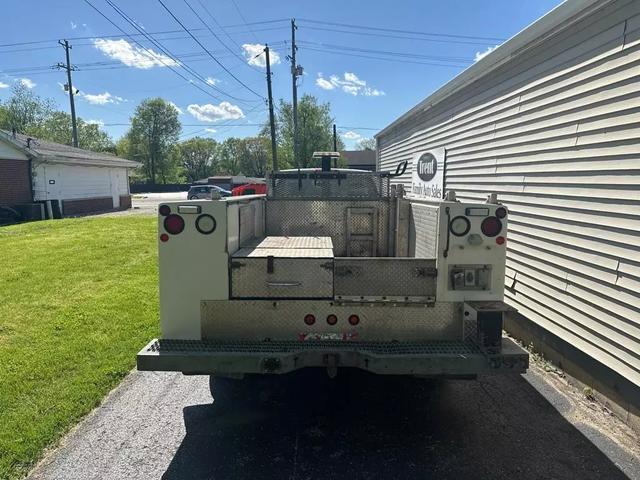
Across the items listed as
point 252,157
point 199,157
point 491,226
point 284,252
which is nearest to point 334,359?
point 284,252

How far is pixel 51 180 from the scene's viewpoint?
72.4 ft

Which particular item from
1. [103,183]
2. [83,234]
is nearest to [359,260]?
[83,234]

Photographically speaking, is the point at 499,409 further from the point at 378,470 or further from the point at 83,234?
the point at 83,234

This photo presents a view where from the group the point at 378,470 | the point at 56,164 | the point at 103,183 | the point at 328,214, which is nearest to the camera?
the point at 378,470

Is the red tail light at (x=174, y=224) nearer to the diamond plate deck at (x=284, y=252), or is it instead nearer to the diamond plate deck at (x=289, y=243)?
the diamond plate deck at (x=284, y=252)

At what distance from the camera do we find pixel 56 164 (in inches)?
881

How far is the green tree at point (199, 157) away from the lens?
96.2 meters

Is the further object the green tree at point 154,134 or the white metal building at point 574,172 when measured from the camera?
the green tree at point 154,134

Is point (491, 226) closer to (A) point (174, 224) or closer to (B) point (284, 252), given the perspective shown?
(B) point (284, 252)

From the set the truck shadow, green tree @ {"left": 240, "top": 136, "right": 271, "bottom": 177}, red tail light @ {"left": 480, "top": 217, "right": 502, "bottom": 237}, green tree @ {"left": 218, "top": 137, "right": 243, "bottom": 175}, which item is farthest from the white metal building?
green tree @ {"left": 218, "top": 137, "right": 243, "bottom": 175}

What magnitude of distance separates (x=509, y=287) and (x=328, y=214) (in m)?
2.62

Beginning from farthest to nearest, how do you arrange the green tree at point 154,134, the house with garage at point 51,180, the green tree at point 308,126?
the green tree at point 154,134 < the green tree at point 308,126 < the house with garage at point 51,180

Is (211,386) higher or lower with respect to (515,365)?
lower

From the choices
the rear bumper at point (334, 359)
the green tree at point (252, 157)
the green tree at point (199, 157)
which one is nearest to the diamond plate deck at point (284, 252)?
the rear bumper at point (334, 359)
